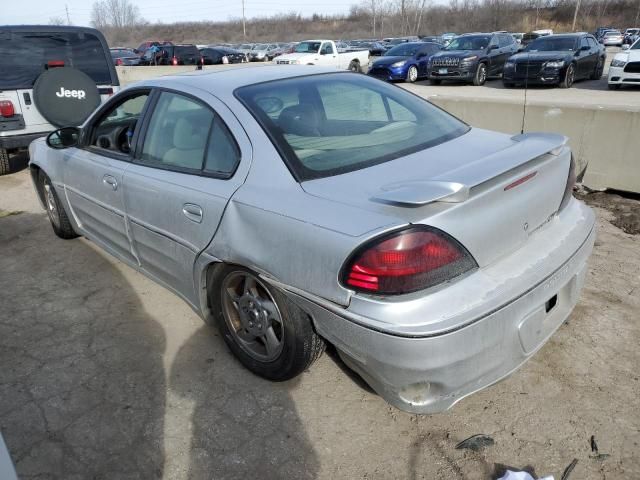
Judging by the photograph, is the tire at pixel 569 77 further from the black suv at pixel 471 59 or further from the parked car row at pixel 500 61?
the black suv at pixel 471 59

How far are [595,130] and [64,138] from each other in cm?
494

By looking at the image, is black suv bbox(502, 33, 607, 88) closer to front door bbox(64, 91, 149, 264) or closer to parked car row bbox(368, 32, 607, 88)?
parked car row bbox(368, 32, 607, 88)

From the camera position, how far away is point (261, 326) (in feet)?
8.63

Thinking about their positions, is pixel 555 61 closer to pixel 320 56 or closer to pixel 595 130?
pixel 320 56

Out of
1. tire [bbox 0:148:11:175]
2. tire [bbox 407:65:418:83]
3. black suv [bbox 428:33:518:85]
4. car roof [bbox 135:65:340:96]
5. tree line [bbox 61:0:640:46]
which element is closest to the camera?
car roof [bbox 135:65:340:96]

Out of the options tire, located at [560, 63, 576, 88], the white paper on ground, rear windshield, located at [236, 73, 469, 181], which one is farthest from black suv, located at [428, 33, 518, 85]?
the white paper on ground

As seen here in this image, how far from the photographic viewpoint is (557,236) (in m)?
2.42

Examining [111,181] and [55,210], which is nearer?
[111,181]

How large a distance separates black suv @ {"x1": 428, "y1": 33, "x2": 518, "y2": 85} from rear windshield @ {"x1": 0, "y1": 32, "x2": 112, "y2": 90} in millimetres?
12695

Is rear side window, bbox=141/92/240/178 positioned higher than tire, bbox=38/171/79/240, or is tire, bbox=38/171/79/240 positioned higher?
rear side window, bbox=141/92/240/178

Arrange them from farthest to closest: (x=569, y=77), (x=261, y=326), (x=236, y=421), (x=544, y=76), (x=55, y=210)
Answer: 1. (x=569, y=77)
2. (x=544, y=76)
3. (x=55, y=210)
4. (x=261, y=326)
5. (x=236, y=421)

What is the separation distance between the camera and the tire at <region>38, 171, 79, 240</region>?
4543 millimetres

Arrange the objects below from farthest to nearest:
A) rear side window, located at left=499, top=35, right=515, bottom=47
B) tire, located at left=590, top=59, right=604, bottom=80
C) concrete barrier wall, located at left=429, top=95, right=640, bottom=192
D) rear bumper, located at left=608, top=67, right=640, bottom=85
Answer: rear side window, located at left=499, top=35, right=515, bottom=47 < tire, located at left=590, top=59, right=604, bottom=80 < rear bumper, located at left=608, top=67, right=640, bottom=85 < concrete barrier wall, located at left=429, top=95, right=640, bottom=192

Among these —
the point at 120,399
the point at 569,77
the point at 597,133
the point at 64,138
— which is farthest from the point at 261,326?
the point at 569,77
